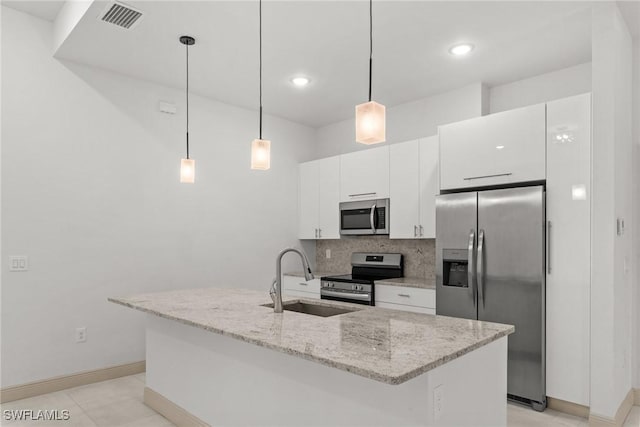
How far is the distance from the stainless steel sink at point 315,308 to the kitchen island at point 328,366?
3 cm

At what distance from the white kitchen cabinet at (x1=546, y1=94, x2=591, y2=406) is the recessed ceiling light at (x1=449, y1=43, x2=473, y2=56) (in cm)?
77

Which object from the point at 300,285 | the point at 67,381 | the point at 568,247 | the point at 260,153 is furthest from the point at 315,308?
the point at 67,381

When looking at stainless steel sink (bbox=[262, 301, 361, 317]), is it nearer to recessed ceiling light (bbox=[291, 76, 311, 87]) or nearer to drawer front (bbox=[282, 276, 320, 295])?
drawer front (bbox=[282, 276, 320, 295])

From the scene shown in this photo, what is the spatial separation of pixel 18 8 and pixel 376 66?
113 inches

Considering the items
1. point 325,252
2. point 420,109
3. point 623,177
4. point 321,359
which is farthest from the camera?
point 325,252

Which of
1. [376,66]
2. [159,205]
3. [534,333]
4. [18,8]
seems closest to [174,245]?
[159,205]

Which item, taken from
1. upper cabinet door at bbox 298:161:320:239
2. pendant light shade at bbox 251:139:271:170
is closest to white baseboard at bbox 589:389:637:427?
pendant light shade at bbox 251:139:271:170

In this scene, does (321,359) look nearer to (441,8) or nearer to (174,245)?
Answer: (441,8)

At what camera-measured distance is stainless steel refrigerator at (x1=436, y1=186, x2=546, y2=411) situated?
121 inches

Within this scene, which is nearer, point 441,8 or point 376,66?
point 441,8

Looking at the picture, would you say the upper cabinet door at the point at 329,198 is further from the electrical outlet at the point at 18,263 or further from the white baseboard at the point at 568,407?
the electrical outlet at the point at 18,263

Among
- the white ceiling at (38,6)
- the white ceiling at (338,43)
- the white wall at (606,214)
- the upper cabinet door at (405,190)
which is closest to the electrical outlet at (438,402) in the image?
the white wall at (606,214)

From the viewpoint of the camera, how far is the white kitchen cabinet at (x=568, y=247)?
292 cm

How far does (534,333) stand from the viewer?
308 centimetres
